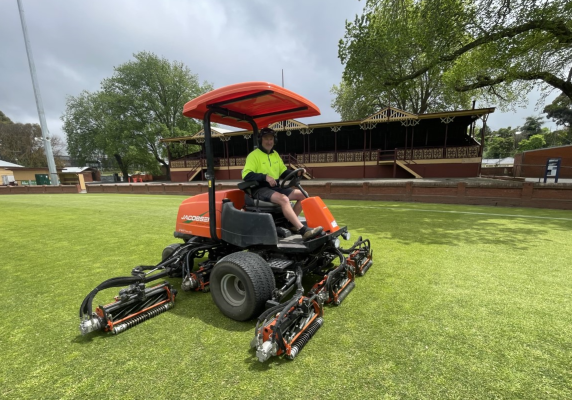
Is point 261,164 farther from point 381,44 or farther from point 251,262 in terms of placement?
point 381,44

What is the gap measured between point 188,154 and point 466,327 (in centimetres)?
3086

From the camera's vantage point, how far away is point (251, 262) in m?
2.49

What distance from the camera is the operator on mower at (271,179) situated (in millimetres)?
2889

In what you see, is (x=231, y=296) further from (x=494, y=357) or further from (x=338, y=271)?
(x=494, y=357)

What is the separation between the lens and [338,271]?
2863mm

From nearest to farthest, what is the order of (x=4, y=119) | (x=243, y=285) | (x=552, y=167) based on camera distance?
(x=243, y=285), (x=552, y=167), (x=4, y=119)

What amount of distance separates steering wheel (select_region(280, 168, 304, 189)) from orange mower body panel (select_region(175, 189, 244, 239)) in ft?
1.97

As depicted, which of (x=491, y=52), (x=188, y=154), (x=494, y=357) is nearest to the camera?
(x=494, y=357)

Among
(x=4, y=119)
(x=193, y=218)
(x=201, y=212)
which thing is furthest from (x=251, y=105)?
(x=4, y=119)

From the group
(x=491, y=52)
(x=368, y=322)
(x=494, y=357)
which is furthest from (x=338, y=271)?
(x=491, y=52)

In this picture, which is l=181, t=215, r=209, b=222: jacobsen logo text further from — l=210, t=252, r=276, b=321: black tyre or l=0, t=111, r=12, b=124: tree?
l=0, t=111, r=12, b=124: tree

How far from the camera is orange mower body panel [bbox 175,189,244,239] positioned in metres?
3.21

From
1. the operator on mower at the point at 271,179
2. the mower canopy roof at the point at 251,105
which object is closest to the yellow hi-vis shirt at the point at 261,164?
the operator on mower at the point at 271,179

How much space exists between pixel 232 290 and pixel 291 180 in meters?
1.45
